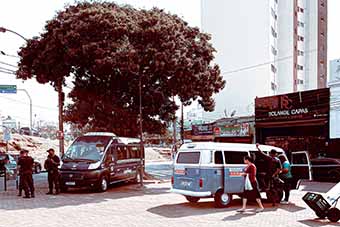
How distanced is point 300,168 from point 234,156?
488cm

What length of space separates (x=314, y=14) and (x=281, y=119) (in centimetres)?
4157

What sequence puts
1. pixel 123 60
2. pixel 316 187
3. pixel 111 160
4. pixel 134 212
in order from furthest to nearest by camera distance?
pixel 316 187 < pixel 111 160 < pixel 123 60 < pixel 134 212

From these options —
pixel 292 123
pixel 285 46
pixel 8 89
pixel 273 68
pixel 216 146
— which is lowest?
pixel 216 146

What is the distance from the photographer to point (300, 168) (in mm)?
18031

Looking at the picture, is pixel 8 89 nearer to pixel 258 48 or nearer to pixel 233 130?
pixel 233 130

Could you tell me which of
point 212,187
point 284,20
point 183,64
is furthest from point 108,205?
point 284,20

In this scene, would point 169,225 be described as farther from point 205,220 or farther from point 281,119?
point 281,119

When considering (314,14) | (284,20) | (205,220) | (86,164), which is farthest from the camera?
(314,14)

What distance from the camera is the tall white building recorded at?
55188 millimetres

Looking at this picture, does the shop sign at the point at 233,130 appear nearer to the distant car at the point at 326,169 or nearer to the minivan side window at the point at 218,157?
the distant car at the point at 326,169

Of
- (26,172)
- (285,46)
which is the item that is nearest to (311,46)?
(285,46)

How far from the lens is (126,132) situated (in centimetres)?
2570

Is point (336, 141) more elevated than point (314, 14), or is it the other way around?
point (314, 14)

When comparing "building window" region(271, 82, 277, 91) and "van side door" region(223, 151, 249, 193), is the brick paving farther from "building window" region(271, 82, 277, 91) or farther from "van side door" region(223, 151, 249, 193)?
"building window" region(271, 82, 277, 91)
